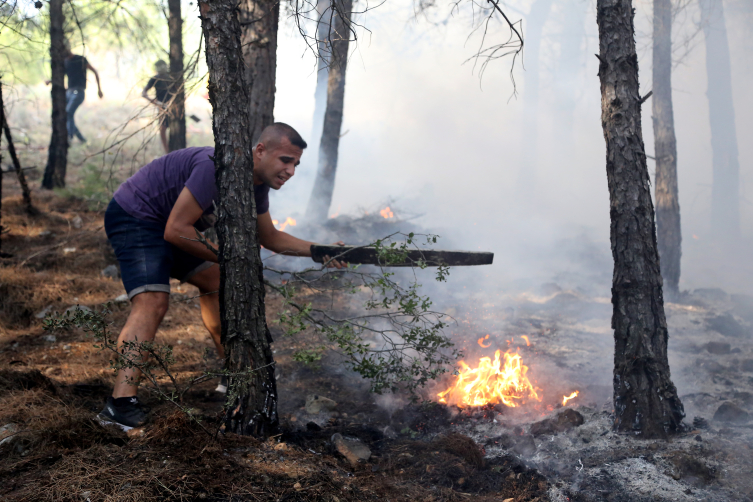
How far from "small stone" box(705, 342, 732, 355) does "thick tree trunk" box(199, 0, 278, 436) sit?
5.32m

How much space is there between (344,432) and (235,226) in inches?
63.9

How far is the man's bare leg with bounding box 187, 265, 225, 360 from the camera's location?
11.7ft

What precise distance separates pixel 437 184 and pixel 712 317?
1161 cm

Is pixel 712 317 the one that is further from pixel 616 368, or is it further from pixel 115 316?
pixel 115 316

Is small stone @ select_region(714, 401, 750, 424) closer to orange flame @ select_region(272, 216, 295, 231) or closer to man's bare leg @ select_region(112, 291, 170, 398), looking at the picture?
man's bare leg @ select_region(112, 291, 170, 398)

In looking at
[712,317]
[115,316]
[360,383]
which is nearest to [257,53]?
[115,316]

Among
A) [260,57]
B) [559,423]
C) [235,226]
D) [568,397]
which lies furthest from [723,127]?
[235,226]

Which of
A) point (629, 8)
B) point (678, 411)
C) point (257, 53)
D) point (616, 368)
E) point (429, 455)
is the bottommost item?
point (429, 455)

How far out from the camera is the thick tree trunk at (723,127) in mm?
14055

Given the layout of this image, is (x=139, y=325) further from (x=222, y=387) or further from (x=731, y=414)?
(x=731, y=414)

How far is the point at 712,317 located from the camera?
283 inches

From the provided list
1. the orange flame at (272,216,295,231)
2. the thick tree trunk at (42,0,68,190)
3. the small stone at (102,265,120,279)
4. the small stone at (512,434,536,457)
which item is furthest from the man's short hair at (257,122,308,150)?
the thick tree trunk at (42,0,68,190)

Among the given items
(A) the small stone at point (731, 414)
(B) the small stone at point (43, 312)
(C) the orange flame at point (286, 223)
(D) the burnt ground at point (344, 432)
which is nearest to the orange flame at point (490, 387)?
(D) the burnt ground at point (344, 432)

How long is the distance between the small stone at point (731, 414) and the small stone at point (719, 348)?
221cm
